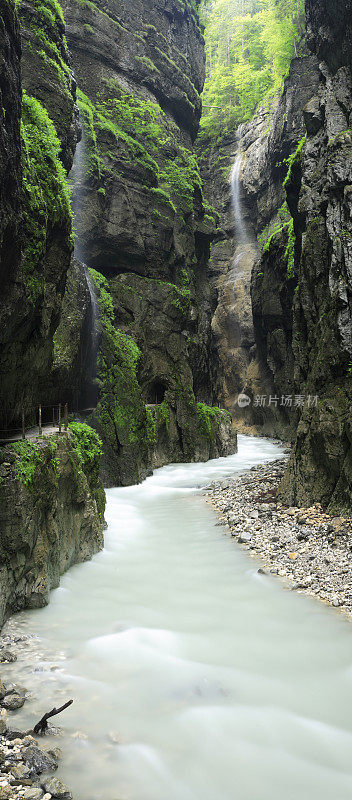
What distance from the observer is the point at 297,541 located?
9.72 meters

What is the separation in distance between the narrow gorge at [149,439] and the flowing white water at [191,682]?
0.03 meters

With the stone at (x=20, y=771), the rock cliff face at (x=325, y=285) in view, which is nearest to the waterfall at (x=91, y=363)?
the rock cliff face at (x=325, y=285)

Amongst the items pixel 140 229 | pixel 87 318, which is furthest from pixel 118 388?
pixel 140 229

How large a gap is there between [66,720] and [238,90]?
6167 centimetres

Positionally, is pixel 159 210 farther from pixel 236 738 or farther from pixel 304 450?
pixel 236 738

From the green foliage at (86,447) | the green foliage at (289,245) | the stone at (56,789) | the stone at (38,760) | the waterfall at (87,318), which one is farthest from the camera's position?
the green foliage at (289,245)

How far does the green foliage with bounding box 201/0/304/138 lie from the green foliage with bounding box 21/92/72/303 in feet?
124

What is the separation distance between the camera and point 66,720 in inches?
178

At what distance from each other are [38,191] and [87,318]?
869cm

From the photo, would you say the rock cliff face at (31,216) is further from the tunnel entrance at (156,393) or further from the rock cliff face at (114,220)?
the tunnel entrance at (156,393)

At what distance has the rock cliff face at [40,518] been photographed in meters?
6.09

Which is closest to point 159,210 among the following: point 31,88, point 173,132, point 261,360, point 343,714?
point 173,132
